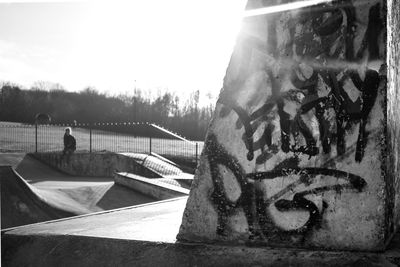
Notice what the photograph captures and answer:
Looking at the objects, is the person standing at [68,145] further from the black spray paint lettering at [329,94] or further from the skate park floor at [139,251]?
the black spray paint lettering at [329,94]

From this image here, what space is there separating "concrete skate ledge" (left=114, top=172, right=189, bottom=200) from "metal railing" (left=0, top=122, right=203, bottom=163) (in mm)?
10499

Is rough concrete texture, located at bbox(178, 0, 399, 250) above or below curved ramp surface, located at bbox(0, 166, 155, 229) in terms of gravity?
above

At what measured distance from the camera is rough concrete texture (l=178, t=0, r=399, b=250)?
2.69 m

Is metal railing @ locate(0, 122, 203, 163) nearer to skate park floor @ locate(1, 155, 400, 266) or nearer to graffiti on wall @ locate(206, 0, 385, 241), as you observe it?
skate park floor @ locate(1, 155, 400, 266)

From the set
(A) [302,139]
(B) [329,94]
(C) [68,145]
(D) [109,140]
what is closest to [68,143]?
(C) [68,145]

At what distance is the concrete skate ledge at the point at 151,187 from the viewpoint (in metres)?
11.6

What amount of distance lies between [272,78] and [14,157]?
18.6m

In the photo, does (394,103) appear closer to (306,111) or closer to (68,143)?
(306,111)

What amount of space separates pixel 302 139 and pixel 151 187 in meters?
9.86

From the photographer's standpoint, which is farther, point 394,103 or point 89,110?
point 89,110

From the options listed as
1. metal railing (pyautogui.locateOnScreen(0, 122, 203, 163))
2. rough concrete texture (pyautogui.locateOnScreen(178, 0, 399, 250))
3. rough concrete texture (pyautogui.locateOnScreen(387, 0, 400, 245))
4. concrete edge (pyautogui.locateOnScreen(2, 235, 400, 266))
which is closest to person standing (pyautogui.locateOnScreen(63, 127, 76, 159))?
metal railing (pyautogui.locateOnScreen(0, 122, 203, 163))

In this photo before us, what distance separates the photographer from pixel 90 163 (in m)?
20.9

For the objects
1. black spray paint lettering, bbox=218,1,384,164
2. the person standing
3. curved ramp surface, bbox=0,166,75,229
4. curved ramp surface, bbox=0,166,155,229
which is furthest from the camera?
the person standing

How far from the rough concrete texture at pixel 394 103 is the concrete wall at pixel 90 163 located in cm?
1778
